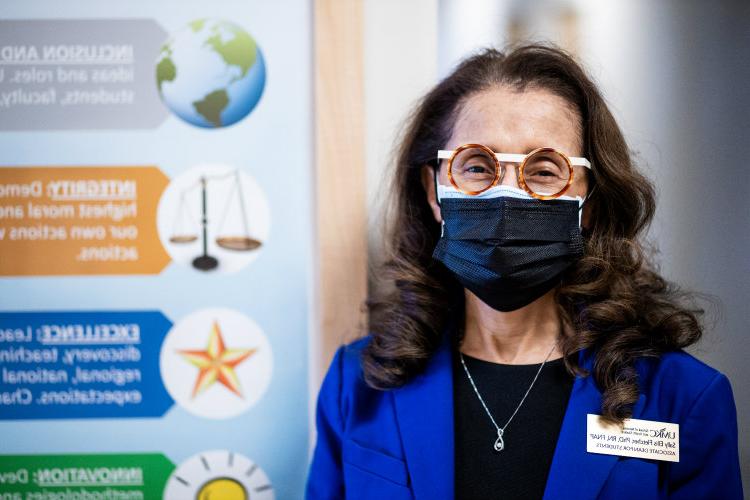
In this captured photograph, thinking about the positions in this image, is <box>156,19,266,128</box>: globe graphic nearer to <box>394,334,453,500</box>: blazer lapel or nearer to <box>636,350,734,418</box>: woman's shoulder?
<box>394,334,453,500</box>: blazer lapel

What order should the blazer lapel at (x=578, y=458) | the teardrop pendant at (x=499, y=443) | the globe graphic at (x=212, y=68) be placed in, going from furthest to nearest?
1. the globe graphic at (x=212, y=68)
2. the teardrop pendant at (x=499, y=443)
3. the blazer lapel at (x=578, y=458)

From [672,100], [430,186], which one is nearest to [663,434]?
[430,186]

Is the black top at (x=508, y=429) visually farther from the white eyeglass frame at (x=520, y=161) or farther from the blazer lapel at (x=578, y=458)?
the white eyeglass frame at (x=520, y=161)

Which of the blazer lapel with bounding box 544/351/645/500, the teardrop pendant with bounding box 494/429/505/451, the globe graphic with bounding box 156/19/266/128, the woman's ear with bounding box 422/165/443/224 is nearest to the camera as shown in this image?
the blazer lapel with bounding box 544/351/645/500

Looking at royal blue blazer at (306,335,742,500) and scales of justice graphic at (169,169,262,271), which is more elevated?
scales of justice graphic at (169,169,262,271)

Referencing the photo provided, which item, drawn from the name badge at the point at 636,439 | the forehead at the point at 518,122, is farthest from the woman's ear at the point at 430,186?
the name badge at the point at 636,439

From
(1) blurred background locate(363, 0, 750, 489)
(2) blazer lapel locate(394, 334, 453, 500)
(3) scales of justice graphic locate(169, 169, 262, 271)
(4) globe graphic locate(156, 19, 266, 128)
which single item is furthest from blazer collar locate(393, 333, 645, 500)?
(4) globe graphic locate(156, 19, 266, 128)

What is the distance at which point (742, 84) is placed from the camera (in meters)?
1.75

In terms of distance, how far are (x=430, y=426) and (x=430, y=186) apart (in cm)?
59

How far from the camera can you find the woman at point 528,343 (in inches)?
50.1

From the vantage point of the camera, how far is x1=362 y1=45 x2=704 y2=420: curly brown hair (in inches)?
53.6

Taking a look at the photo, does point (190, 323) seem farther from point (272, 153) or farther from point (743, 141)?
point (743, 141)

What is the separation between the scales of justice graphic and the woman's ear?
50 cm

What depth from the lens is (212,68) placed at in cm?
167
